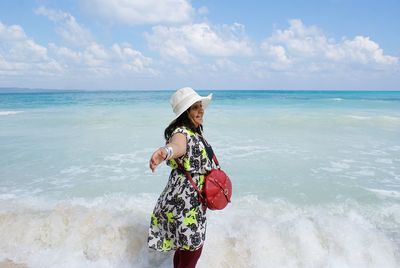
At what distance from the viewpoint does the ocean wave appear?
11.2 feet

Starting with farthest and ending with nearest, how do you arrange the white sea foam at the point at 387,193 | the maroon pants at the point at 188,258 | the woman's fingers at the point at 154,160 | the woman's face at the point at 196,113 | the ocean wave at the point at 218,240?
the white sea foam at the point at 387,193 → the ocean wave at the point at 218,240 → the maroon pants at the point at 188,258 → the woman's face at the point at 196,113 → the woman's fingers at the point at 154,160

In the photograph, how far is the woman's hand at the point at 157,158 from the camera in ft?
6.10

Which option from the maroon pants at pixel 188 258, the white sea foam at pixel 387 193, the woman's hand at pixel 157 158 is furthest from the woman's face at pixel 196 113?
the white sea foam at pixel 387 193

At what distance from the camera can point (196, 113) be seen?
2.33m

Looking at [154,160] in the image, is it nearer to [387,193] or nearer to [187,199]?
[187,199]

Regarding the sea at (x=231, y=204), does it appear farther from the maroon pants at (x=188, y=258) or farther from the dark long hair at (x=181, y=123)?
the dark long hair at (x=181, y=123)

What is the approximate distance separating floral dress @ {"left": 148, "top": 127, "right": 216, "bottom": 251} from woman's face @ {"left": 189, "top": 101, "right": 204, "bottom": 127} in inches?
4.0

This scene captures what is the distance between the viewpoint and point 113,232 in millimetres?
3699

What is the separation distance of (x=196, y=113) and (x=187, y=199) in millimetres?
590

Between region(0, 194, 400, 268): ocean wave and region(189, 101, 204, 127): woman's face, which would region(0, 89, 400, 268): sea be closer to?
region(0, 194, 400, 268): ocean wave

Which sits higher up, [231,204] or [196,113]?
[196,113]

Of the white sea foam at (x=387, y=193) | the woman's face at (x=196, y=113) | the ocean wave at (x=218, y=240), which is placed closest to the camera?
the woman's face at (x=196, y=113)

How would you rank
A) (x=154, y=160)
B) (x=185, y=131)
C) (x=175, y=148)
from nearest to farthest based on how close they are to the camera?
(x=154, y=160) < (x=175, y=148) < (x=185, y=131)

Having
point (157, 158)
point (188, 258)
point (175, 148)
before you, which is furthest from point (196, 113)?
point (188, 258)
